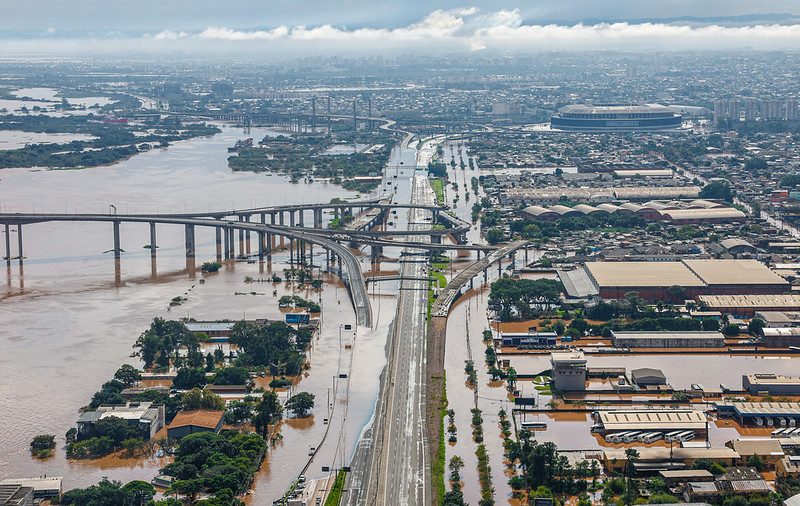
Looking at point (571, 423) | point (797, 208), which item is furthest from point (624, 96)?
point (571, 423)

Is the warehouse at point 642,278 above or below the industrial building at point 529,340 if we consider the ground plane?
above

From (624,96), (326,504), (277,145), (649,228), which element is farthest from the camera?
(624,96)

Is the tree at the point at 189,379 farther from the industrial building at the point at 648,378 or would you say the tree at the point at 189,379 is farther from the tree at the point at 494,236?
the tree at the point at 494,236

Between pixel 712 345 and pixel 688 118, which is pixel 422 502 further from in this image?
pixel 688 118

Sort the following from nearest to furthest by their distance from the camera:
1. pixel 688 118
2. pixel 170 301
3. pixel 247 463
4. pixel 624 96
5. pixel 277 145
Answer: pixel 247 463 < pixel 170 301 < pixel 277 145 < pixel 688 118 < pixel 624 96

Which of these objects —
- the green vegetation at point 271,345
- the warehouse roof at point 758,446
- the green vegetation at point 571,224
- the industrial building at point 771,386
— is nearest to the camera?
the warehouse roof at point 758,446

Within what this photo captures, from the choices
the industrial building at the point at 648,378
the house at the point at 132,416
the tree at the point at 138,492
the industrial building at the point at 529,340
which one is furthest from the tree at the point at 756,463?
the house at the point at 132,416
